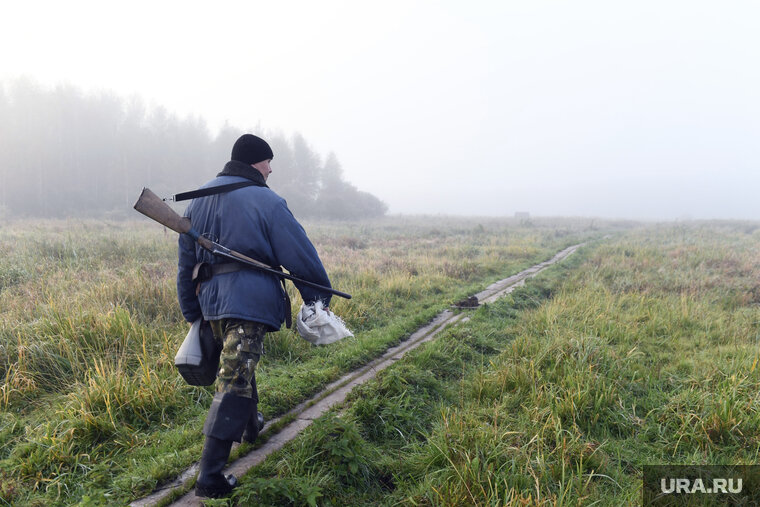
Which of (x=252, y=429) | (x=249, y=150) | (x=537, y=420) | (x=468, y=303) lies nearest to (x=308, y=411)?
(x=252, y=429)

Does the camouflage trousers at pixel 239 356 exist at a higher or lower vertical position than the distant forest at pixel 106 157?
lower

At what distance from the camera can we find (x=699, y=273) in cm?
1116

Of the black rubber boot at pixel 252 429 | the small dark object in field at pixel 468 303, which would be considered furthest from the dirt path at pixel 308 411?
the small dark object in field at pixel 468 303

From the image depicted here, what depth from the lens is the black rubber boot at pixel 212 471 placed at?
2.68 meters

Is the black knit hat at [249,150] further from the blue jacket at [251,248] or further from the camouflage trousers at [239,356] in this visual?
the camouflage trousers at [239,356]

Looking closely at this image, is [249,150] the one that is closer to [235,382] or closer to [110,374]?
[235,382]

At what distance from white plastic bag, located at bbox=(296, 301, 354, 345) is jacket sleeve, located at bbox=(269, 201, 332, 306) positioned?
0.19m

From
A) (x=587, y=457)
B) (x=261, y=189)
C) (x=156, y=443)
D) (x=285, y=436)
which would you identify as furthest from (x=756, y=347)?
(x=156, y=443)

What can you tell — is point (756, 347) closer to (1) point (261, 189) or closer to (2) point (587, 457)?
(2) point (587, 457)

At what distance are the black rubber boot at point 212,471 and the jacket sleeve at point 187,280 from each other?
1.03 meters

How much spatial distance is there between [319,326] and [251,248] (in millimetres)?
801

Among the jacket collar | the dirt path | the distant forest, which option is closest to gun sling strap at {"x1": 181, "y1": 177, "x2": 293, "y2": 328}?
the jacket collar

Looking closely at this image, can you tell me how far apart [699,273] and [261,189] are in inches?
514

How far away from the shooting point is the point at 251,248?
2.93 metres
